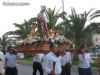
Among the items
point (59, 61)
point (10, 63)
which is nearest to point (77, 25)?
point (10, 63)

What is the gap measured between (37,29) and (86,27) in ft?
55.8

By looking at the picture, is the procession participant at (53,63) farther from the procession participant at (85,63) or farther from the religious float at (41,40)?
the procession participant at (85,63)

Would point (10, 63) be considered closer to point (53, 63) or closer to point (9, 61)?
point (9, 61)

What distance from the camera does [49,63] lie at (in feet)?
29.0

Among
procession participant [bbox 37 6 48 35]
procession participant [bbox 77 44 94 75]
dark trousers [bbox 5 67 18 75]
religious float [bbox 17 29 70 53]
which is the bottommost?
dark trousers [bbox 5 67 18 75]

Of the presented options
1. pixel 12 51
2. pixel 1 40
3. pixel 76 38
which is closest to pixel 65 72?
pixel 12 51

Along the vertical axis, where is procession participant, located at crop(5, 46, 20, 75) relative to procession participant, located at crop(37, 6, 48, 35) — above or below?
below

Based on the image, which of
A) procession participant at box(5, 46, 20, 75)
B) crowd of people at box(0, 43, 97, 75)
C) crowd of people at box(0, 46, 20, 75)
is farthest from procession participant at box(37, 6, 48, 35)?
procession participant at box(5, 46, 20, 75)

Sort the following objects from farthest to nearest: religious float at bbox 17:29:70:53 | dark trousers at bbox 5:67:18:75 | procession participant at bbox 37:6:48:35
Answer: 1. dark trousers at bbox 5:67:18:75
2. procession participant at bbox 37:6:48:35
3. religious float at bbox 17:29:70:53

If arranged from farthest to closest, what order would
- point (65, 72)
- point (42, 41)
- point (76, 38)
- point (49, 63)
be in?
1. point (76, 38)
2. point (65, 72)
3. point (42, 41)
4. point (49, 63)

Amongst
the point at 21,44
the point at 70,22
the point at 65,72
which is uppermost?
the point at 70,22

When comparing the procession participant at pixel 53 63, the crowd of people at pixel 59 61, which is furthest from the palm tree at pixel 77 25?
the procession participant at pixel 53 63

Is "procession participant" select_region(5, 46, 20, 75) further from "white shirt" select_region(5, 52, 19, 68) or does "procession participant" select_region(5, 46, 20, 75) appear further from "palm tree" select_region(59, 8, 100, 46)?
"palm tree" select_region(59, 8, 100, 46)

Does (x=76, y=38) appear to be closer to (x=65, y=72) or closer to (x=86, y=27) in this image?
(x=86, y=27)
